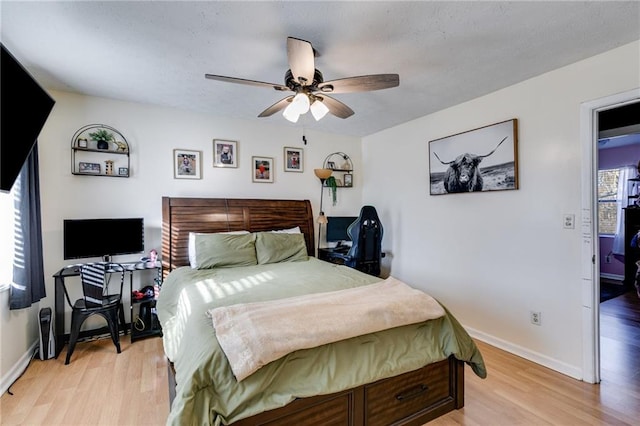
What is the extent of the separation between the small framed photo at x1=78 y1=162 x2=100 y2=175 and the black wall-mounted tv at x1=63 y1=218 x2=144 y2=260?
0.52m

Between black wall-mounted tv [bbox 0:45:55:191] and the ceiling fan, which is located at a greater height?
the ceiling fan

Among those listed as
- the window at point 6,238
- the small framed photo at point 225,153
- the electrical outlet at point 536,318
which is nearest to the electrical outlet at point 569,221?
the electrical outlet at point 536,318

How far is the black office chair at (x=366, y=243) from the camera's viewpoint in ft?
11.5

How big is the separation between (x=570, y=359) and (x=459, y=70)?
8.23ft

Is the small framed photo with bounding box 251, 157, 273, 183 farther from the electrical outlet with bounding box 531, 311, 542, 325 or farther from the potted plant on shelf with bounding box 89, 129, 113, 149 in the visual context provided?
the electrical outlet with bounding box 531, 311, 542, 325

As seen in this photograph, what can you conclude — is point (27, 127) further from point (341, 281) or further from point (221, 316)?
point (341, 281)

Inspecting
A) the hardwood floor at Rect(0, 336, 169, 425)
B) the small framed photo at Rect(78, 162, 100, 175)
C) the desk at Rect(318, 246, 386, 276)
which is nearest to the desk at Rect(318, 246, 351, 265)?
the desk at Rect(318, 246, 386, 276)

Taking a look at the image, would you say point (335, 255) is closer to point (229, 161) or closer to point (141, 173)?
point (229, 161)

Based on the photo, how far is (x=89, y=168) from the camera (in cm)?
302

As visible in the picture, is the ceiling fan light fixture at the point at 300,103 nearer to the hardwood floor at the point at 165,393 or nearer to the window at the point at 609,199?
the hardwood floor at the point at 165,393

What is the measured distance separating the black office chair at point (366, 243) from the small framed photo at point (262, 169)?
1322 mm

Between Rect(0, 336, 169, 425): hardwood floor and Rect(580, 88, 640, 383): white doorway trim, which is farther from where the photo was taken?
Rect(580, 88, 640, 383): white doorway trim

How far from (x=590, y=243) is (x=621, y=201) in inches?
166

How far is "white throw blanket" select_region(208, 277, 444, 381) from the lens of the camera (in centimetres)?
140
